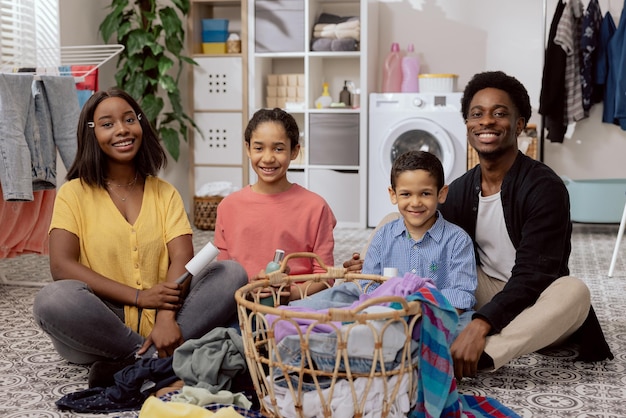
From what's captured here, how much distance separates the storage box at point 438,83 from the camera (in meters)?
4.67

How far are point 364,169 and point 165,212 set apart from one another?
2871 mm

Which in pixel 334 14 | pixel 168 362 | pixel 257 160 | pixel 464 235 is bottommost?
pixel 168 362

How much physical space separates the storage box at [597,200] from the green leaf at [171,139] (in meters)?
2.30

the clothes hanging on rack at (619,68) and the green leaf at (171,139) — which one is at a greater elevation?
the clothes hanging on rack at (619,68)

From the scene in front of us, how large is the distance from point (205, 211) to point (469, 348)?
322 cm

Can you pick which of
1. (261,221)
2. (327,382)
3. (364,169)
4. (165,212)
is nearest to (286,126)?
(261,221)

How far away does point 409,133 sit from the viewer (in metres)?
4.65

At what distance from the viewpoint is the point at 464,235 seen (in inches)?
75.0

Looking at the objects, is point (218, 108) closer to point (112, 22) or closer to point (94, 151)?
point (112, 22)

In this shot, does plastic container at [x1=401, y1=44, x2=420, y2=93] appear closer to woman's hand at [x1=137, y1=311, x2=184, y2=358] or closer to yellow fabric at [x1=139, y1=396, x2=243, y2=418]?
woman's hand at [x1=137, y1=311, x2=184, y2=358]

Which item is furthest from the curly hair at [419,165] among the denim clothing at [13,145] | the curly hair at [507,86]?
the denim clothing at [13,145]

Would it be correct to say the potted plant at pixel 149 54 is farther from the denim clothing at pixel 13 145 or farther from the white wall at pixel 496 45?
the denim clothing at pixel 13 145

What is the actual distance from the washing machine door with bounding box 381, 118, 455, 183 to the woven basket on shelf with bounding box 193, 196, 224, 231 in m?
1.07

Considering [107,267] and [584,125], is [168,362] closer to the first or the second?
[107,267]
